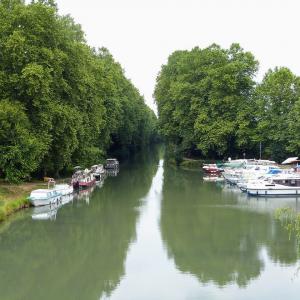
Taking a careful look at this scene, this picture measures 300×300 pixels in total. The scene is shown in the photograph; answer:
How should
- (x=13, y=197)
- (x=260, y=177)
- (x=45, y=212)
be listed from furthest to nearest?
(x=260, y=177), (x=13, y=197), (x=45, y=212)

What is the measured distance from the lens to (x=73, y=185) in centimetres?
4841

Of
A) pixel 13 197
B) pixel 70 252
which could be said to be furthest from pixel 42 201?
pixel 70 252

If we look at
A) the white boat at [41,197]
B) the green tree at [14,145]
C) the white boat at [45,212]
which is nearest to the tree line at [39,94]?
the green tree at [14,145]

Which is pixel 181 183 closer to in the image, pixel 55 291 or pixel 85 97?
pixel 85 97

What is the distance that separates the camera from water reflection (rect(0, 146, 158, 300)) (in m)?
21.6

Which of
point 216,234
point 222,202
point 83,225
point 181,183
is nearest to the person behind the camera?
point 216,234

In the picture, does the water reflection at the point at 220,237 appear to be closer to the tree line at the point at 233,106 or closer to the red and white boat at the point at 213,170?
the red and white boat at the point at 213,170

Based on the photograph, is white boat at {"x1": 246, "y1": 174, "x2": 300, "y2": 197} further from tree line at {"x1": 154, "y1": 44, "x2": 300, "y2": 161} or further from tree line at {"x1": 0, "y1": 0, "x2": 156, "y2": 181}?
tree line at {"x1": 0, "y1": 0, "x2": 156, "y2": 181}

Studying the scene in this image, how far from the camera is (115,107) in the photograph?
71.9m

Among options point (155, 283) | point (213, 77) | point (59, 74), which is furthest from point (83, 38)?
point (155, 283)

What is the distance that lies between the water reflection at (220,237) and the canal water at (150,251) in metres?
0.05

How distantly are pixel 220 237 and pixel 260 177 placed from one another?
821 inches

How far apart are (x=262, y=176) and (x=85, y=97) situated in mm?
18882

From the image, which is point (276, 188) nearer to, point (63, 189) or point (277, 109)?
point (63, 189)
